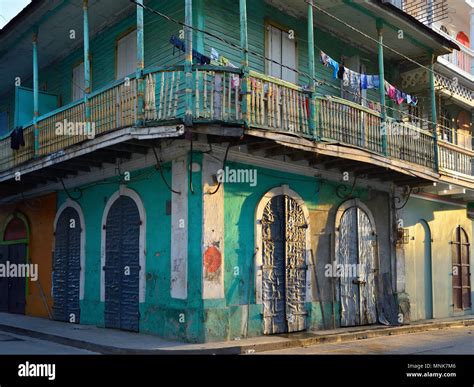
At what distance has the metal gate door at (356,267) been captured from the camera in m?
15.0

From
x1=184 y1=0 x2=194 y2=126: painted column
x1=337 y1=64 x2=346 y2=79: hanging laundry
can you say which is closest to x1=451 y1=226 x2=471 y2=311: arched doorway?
x1=337 y1=64 x2=346 y2=79: hanging laundry

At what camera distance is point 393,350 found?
38.9 feet

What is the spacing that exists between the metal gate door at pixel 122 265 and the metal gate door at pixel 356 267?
5094mm

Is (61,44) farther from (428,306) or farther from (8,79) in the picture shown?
(428,306)

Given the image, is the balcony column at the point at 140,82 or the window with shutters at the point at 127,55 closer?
the balcony column at the point at 140,82

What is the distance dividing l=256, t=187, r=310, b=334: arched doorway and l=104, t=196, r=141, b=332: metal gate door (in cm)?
283

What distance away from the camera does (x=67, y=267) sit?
16016mm

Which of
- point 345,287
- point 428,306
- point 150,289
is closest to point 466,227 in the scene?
point 428,306

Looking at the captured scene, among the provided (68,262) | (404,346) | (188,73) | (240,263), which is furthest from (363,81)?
(68,262)

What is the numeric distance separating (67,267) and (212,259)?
5882 millimetres

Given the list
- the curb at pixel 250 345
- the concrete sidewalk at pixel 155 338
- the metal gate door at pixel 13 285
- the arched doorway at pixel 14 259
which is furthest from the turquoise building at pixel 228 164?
the metal gate door at pixel 13 285

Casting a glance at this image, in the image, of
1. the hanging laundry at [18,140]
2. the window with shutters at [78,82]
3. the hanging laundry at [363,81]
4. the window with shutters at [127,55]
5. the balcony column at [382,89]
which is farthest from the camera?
the window with shutters at [78,82]

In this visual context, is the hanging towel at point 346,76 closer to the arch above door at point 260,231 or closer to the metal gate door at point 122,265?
the arch above door at point 260,231

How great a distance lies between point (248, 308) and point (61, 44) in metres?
9.21
